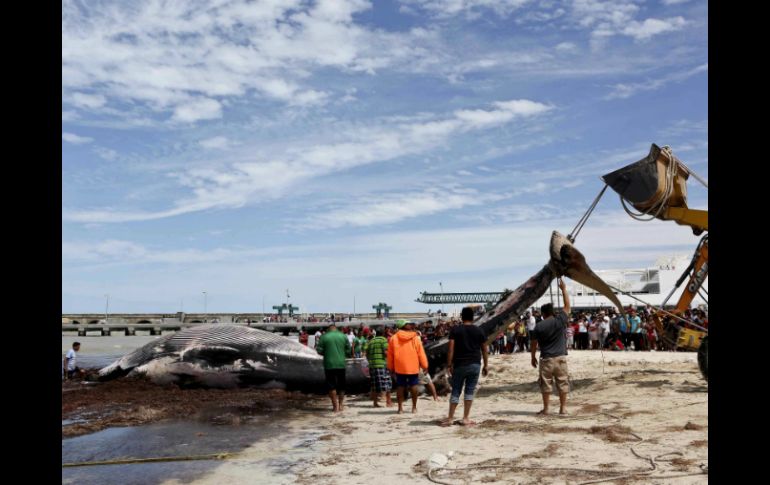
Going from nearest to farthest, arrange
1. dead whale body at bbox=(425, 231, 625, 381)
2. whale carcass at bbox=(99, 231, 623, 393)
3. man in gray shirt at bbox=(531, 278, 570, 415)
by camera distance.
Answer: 1. man in gray shirt at bbox=(531, 278, 570, 415)
2. dead whale body at bbox=(425, 231, 625, 381)
3. whale carcass at bbox=(99, 231, 623, 393)

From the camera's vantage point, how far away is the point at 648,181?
13.1m

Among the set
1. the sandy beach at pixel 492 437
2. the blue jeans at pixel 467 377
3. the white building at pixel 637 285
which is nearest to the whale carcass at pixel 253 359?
the sandy beach at pixel 492 437

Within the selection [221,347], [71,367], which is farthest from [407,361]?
[71,367]

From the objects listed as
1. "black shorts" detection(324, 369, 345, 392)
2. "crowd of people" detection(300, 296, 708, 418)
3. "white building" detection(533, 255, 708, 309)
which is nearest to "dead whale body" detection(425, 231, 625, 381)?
"crowd of people" detection(300, 296, 708, 418)

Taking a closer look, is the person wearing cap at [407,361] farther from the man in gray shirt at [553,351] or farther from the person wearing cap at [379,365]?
the man in gray shirt at [553,351]

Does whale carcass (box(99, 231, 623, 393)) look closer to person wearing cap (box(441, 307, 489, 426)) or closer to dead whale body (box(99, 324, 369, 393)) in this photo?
dead whale body (box(99, 324, 369, 393))

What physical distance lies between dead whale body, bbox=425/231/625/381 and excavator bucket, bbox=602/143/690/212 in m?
1.57

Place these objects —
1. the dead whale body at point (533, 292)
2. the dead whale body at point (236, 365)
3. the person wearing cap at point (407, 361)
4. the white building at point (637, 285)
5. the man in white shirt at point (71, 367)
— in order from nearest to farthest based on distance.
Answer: the person wearing cap at point (407, 361), the dead whale body at point (533, 292), the dead whale body at point (236, 365), the man in white shirt at point (71, 367), the white building at point (637, 285)

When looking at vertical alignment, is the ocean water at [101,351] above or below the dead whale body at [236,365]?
below

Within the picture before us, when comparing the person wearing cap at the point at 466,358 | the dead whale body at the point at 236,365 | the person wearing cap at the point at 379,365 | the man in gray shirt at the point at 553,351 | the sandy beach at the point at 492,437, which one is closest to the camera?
the sandy beach at the point at 492,437

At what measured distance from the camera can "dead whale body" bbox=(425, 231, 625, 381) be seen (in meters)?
12.9

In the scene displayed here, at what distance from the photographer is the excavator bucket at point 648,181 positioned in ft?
42.7
